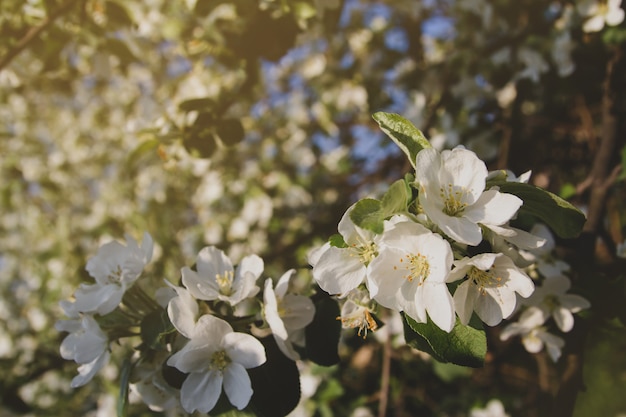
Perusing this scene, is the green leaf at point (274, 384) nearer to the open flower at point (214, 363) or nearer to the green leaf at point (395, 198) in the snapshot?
the open flower at point (214, 363)

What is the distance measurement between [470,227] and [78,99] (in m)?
4.97

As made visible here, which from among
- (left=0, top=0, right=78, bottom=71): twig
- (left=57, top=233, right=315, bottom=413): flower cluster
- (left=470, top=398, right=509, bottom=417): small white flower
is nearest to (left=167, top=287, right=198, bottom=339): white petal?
(left=57, top=233, right=315, bottom=413): flower cluster

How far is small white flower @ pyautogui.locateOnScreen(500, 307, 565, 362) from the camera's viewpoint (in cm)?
124

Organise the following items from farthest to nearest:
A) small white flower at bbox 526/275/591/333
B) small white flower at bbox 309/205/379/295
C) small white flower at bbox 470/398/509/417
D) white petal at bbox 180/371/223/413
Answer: small white flower at bbox 470/398/509/417, small white flower at bbox 526/275/591/333, white petal at bbox 180/371/223/413, small white flower at bbox 309/205/379/295

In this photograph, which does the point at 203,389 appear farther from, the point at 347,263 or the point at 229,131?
the point at 229,131

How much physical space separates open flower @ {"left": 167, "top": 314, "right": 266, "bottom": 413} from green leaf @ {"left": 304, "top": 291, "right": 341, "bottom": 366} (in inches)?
6.7

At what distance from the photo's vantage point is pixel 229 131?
5.32ft

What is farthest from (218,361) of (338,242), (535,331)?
(535,331)

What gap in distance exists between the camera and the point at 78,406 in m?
3.25

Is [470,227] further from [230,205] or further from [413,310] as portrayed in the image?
[230,205]

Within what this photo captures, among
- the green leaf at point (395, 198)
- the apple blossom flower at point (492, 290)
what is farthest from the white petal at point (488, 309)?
the green leaf at point (395, 198)

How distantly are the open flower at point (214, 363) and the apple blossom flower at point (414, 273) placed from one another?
277 millimetres

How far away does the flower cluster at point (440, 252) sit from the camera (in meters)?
0.80

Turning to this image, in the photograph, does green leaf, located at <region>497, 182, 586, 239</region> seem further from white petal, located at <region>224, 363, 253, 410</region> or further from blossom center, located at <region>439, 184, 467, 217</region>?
white petal, located at <region>224, 363, 253, 410</region>
